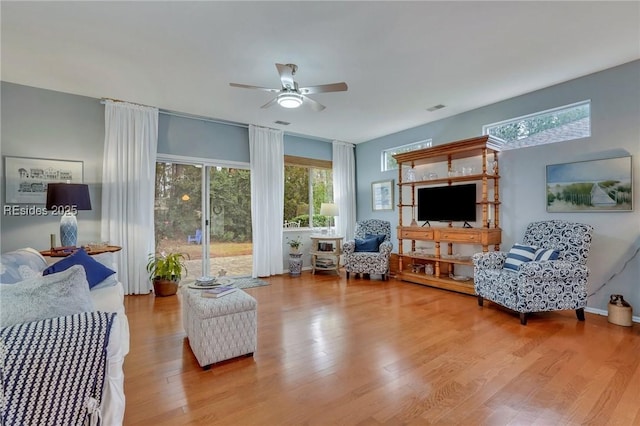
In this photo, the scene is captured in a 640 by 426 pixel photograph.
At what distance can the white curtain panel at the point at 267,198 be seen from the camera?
17.9 feet

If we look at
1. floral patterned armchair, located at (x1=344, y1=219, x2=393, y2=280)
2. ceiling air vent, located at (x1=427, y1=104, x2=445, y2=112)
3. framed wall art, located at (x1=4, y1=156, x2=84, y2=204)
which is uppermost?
ceiling air vent, located at (x1=427, y1=104, x2=445, y2=112)

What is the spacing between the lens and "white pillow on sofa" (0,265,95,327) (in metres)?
1.23

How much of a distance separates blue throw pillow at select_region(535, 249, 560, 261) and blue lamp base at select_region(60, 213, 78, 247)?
17.4ft

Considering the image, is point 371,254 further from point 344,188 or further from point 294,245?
point 344,188

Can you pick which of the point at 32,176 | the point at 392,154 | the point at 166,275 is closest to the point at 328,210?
the point at 392,154

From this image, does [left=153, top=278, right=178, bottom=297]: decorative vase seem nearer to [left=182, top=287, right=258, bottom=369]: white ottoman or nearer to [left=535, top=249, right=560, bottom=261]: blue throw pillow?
[left=182, top=287, right=258, bottom=369]: white ottoman

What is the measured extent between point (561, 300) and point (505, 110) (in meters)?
2.67

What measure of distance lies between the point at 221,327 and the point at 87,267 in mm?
1421

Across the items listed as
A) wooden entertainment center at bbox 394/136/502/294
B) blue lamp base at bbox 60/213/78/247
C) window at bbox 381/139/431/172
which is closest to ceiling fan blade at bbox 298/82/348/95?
wooden entertainment center at bbox 394/136/502/294

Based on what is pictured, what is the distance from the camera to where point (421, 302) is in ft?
12.9

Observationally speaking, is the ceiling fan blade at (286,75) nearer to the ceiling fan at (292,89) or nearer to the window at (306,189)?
the ceiling fan at (292,89)

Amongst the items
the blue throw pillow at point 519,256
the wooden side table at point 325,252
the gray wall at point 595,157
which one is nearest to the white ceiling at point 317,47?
the gray wall at point 595,157

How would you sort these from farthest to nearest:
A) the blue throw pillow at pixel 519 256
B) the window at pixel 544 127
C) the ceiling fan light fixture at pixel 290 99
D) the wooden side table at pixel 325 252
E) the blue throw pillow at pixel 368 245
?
the wooden side table at pixel 325 252
the blue throw pillow at pixel 368 245
the window at pixel 544 127
the blue throw pillow at pixel 519 256
the ceiling fan light fixture at pixel 290 99

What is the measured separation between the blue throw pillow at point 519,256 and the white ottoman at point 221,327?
9.97 ft
